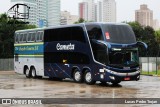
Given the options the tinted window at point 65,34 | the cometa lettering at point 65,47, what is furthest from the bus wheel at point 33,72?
the cometa lettering at point 65,47

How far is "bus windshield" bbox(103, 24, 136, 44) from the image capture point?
83.5 ft

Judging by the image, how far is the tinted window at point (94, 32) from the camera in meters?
25.8

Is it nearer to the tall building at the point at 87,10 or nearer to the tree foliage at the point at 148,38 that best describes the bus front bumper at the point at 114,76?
the tree foliage at the point at 148,38

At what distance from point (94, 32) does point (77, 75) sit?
147 inches

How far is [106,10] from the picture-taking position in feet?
473

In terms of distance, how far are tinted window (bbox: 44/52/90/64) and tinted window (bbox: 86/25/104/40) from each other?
1.54 meters

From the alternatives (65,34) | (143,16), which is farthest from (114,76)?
(143,16)

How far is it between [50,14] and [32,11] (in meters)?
13.3

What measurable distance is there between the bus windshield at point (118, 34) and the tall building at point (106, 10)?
379 feet

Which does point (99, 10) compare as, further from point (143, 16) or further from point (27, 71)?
point (27, 71)

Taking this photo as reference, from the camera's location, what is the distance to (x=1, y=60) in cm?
5806

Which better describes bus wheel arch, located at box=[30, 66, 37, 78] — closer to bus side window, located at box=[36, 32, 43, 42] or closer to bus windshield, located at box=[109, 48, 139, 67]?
bus side window, located at box=[36, 32, 43, 42]

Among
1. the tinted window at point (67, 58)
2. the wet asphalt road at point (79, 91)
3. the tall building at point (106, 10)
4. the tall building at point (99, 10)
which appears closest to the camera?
the wet asphalt road at point (79, 91)

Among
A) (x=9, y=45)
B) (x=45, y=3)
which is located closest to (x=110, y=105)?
(x=9, y=45)
